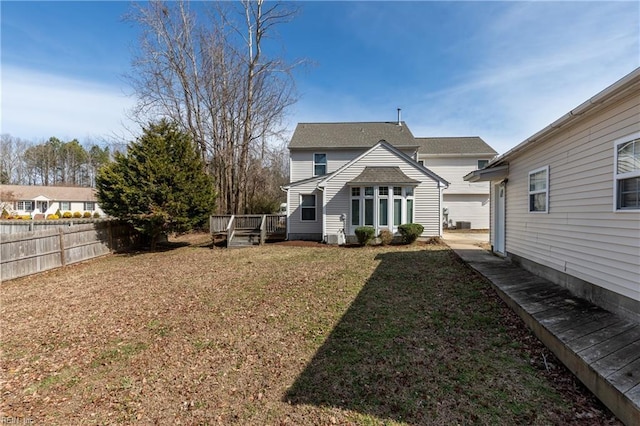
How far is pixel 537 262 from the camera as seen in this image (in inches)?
265

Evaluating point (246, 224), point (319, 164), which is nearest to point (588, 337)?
point (246, 224)

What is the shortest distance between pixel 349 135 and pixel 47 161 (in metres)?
56.6

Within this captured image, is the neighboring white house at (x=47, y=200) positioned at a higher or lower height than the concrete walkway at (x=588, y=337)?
higher

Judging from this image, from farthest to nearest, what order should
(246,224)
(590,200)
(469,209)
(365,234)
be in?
(469,209)
(246,224)
(365,234)
(590,200)

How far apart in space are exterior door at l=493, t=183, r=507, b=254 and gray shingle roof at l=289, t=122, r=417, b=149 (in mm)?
9572

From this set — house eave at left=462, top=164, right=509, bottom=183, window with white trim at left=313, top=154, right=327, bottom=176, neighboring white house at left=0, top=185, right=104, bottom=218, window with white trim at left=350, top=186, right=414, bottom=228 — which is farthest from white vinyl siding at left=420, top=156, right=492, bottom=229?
neighboring white house at left=0, top=185, right=104, bottom=218

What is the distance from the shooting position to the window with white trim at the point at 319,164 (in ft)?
62.0

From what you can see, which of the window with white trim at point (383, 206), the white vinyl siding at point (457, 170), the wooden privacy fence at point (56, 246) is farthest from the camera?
the white vinyl siding at point (457, 170)

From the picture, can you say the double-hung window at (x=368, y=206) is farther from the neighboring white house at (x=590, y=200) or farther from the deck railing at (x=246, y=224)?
the neighboring white house at (x=590, y=200)

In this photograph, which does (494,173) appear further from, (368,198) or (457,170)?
(457,170)

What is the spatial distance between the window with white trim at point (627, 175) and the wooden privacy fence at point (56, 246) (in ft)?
46.0

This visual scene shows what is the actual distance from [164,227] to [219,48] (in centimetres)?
1417

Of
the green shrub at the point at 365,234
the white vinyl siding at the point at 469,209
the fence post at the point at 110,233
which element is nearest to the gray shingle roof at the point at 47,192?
the fence post at the point at 110,233

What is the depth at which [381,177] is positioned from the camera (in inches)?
551
